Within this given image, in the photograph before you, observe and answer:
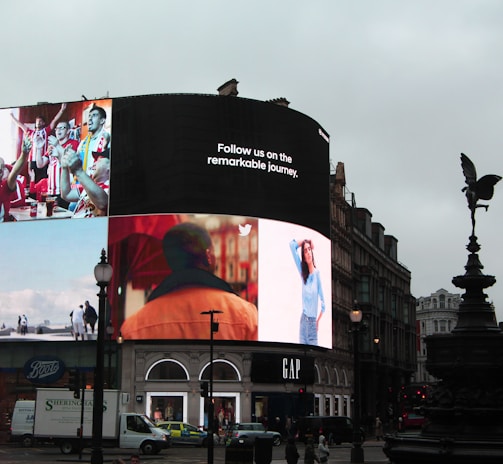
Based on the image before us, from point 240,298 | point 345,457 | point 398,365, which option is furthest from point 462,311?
point 398,365

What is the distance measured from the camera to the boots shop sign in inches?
3051

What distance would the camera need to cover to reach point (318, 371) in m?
86.7

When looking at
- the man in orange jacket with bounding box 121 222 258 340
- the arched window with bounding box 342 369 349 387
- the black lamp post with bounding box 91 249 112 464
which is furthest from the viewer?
the arched window with bounding box 342 369 349 387

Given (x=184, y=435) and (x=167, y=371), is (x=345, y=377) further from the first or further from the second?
(x=184, y=435)

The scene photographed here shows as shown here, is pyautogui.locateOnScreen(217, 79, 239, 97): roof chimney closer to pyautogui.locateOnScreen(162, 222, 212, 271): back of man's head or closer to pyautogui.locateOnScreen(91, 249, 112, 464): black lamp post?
pyautogui.locateOnScreen(162, 222, 212, 271): back of man's head

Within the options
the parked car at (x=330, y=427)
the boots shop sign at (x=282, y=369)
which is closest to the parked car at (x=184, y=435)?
the parked car at (x=330, y=427)

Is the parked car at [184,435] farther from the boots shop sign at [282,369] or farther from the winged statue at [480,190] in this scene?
the winged statue at [480,190]

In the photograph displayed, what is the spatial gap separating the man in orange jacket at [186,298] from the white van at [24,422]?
1910 centimetres

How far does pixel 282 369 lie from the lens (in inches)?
3113

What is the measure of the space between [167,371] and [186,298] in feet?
21.5

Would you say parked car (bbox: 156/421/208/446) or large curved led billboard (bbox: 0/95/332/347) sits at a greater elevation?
large curved led billboard (bbox: 0/95/332/347)

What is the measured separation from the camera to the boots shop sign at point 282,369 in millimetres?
77500

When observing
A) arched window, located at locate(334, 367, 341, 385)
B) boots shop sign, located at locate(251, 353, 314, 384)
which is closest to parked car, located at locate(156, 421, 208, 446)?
boots shop sign, located at locate(251, 353, 314, 384)

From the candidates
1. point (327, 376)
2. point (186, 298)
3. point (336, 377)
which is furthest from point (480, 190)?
point (336, 377)
